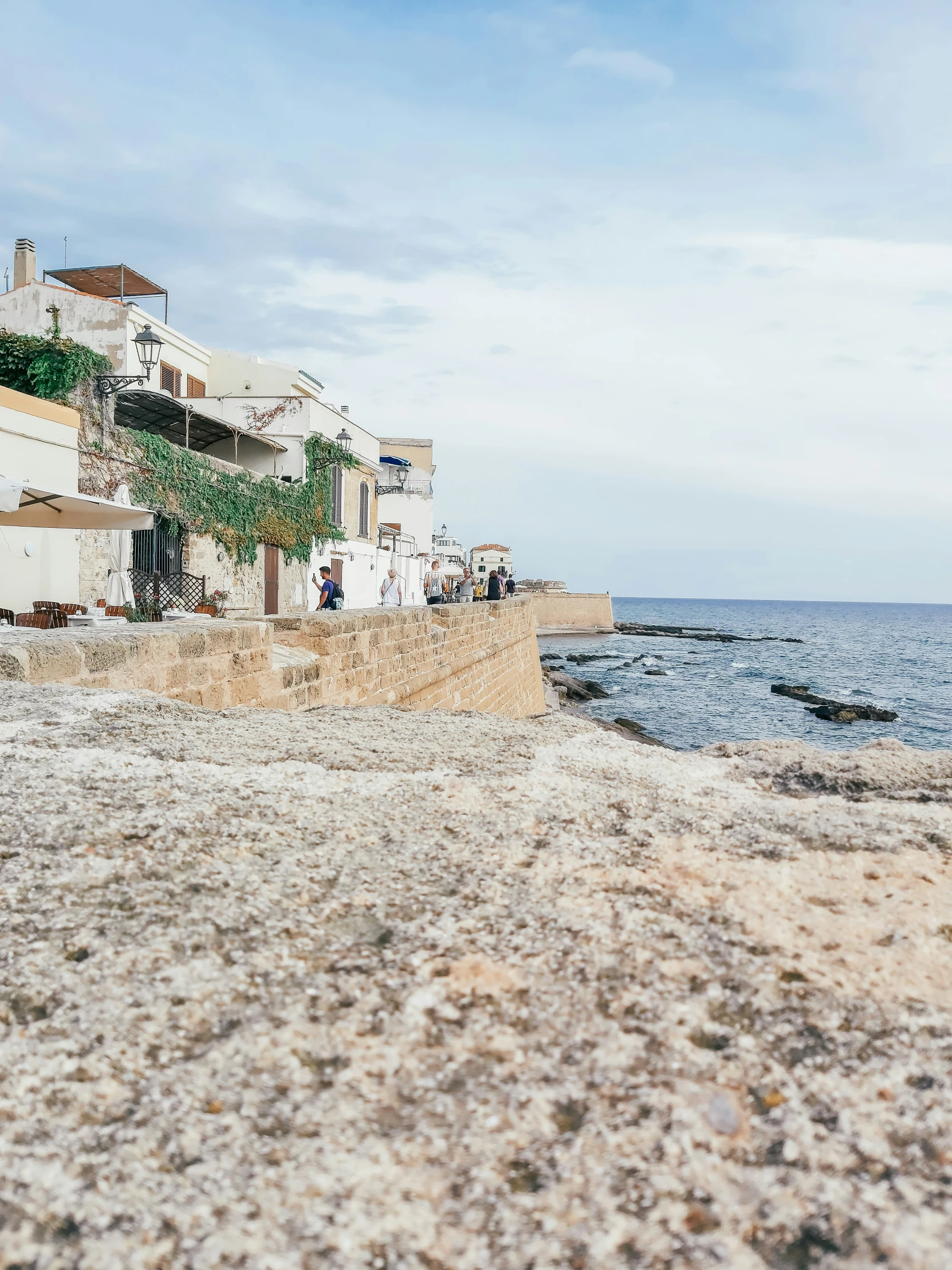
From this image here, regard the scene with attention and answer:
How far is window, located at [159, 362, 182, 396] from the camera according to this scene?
2161 cm

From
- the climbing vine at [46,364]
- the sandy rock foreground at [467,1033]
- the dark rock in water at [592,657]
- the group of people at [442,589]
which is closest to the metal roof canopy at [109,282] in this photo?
the climbing vine at [46,364]

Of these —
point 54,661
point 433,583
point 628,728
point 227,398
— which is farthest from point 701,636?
point 54,661

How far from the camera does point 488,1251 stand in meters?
0.99

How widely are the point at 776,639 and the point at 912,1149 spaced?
3044 inches

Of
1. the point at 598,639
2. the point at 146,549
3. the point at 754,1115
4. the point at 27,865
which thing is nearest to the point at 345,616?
the point at 27,865

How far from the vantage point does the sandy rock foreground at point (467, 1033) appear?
1025mm

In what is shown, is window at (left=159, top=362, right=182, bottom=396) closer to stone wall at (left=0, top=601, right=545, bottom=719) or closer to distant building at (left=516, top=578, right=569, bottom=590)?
stone wall at (left=0, top=601, right=545, bottom=719)

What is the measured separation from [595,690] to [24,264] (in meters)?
22.9

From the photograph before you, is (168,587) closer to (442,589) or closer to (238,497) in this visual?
(238,497)

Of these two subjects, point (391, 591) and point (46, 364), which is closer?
point (46, 364)

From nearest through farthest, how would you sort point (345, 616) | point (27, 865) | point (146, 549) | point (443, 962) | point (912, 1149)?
point (912, 1149) < point (443, 962) < point (27, 865) < point (345, 616) < point (146, 549)

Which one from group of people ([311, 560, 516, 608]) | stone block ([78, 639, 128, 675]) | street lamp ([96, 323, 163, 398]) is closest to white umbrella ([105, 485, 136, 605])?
group of people ([311, 560, 516, 608])

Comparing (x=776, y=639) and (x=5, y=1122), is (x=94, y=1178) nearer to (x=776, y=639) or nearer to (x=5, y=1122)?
(x=5, y=1122)

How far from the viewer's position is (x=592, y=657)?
48.3 meters
